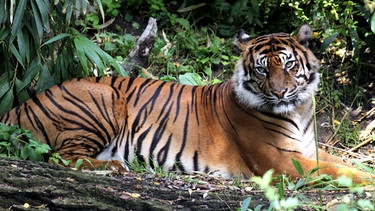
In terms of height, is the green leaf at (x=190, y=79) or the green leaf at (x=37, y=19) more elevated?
the green leaf at (x=37, y=19)

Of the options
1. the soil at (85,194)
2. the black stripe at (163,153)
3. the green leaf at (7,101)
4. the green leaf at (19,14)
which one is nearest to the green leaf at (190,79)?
the black stripe at (163,153)

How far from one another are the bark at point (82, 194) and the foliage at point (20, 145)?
1.44 meters

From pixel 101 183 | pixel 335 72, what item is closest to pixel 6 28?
pixel 101 183

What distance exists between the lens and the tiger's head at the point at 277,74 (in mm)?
5828

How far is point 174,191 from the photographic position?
4.02 metres

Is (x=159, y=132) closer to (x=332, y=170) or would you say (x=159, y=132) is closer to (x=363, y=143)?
(x=332, y=170)

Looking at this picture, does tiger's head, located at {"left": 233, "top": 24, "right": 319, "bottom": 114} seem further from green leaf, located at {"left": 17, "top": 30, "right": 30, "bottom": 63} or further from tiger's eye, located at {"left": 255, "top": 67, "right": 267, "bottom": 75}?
green leaf, located at {"left": 17, "top": 30, "right": 30, "bottom": 63}

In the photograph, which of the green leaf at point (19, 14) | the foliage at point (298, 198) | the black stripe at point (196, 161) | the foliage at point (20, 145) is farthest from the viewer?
the black stripe at point (196, 161)

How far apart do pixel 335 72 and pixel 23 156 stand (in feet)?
13.0

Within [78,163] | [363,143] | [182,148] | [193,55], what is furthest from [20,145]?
[363,143]

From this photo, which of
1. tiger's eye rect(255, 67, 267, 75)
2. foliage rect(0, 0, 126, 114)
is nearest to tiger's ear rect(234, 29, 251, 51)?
tiger's eye rect(255, 67, 267, 75)

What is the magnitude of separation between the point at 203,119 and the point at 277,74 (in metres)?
0.82

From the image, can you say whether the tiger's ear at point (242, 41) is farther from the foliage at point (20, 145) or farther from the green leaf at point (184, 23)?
the green leaf at point (184, 23)

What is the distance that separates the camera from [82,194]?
357 centimetres
